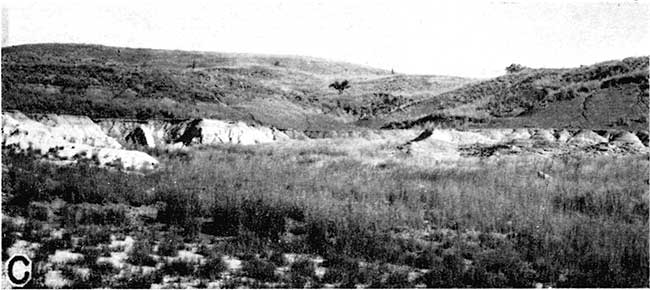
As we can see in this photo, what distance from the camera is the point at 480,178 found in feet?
46.4

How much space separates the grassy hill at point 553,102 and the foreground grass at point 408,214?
13826mm

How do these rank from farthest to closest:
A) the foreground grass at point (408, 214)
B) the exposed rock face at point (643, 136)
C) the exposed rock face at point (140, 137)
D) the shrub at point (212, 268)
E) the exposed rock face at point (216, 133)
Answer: the exposed rock face at point (216, 133) → the exposed rock face at point (140, 137) → the exposed rock face at point (643, 136) → the foreground grass at point (408, 214) → the shrub at point (212, 268)

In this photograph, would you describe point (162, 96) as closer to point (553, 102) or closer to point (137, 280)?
point (553, 102)

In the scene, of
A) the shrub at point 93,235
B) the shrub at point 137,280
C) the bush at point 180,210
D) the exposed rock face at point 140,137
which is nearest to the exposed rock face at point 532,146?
the bush at point 180,210

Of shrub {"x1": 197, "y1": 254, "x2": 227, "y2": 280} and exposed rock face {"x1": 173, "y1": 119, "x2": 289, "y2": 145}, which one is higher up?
shrub {"x1": 197, "y1": 254, "x2": 227, "y2": 280}

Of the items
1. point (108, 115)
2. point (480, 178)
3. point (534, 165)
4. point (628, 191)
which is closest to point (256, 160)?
point (480, 178)

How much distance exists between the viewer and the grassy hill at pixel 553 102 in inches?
1096

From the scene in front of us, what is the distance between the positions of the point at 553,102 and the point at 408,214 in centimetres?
2750

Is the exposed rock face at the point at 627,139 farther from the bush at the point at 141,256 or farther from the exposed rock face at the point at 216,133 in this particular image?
the bush at the point at 141,256

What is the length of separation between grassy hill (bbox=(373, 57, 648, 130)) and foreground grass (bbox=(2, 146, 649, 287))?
13826mm

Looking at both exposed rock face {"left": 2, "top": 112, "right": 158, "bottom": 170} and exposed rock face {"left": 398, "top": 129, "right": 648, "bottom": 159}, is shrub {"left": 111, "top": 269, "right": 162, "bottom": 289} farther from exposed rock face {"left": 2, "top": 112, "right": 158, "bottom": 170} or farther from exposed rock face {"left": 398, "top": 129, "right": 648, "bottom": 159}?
exposed rock face {"left": 398, "top": 129, "right": 648, "bottom": 159}

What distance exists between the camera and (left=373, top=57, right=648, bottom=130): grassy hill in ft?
91.3

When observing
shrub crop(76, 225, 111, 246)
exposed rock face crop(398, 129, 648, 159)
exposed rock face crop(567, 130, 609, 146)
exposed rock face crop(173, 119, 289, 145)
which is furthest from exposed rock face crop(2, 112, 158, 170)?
exposed rock face crop(567, 130, 609, 146)

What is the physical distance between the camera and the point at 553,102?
33938 mm
